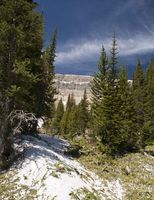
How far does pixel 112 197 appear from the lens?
19.6 metres

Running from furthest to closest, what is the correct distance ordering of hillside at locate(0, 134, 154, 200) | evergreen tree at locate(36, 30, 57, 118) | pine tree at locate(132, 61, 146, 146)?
pine tree at locate(132, 61, 146, 146), evergreen tree at locate(36, 30, 57, 118), hillside at locate(0, 134, 154, 200)

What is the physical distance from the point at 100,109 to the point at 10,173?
50.7 feet

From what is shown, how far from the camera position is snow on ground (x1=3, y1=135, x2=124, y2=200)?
687 inches

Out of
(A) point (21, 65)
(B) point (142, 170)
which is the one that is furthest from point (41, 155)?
(B) point (142, 170)

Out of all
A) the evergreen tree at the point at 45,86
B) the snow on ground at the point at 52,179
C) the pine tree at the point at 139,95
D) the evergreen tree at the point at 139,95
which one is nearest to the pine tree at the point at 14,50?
the snow on ground at the point at 52,179

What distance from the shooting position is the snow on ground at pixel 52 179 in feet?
57.3

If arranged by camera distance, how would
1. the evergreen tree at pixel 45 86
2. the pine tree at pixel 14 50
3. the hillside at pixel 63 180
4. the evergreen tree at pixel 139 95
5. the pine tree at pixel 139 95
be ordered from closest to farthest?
the hillside at pixel 63 180 → the pine tree at pixel 14 50 → the evergreen tree at pixel 45 86 → the pine tree at pixel 139 95 → the evergreen tree at pixel 139 95

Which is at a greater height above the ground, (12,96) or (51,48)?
(51,48)

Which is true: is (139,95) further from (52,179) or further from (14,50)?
(52,179)

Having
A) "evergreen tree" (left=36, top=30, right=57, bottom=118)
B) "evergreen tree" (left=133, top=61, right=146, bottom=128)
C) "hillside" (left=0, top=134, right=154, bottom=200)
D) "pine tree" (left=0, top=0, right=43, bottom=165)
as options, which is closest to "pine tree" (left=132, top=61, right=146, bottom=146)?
"evergreen tree" (left=133, top=61, right=146, bottom=128)

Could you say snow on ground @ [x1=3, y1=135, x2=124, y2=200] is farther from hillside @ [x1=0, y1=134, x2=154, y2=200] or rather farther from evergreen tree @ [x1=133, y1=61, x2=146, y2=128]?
evergreen tree @ [x1=133, y1=61, x2=146, y2=128]

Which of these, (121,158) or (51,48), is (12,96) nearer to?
(121,158)

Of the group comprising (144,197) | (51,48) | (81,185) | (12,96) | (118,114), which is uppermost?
(51,48)

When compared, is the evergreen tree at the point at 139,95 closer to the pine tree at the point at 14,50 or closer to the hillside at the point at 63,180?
the hillside at the point at 63,180
